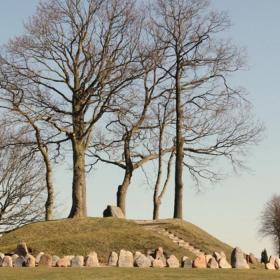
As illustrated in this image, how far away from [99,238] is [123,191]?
11.2 meters

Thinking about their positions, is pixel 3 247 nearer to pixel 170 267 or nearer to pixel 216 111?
pixel 170 267

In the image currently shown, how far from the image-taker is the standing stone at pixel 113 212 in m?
40.5

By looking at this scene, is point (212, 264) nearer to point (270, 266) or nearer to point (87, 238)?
point (270, 266)

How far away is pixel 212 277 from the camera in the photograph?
22.9 m

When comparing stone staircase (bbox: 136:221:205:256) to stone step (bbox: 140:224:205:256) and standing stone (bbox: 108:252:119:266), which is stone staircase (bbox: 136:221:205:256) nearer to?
stone step (bbox: 140:224:205:256)

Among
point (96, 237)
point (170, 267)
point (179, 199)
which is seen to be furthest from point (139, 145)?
point (170, 267)

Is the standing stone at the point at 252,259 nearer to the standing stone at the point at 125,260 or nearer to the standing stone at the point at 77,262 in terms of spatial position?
the standing stone at the point at 125,260

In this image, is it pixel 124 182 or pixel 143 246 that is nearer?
pixel 143 246

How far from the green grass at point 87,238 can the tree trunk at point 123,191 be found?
6.49 metres

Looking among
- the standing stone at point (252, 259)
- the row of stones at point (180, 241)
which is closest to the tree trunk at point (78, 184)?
the row of stones at point (180, 241)

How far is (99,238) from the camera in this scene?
1315 inches

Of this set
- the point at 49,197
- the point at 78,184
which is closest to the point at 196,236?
→ the point at 78,184

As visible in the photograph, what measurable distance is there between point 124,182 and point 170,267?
1862 cm

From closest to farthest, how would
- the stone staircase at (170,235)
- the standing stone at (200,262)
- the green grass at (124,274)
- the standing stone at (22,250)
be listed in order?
the green grass at (124,274) < the standing stone at (200,262) < the standing stone at (22,250) < the stone staircase at (170,235)
